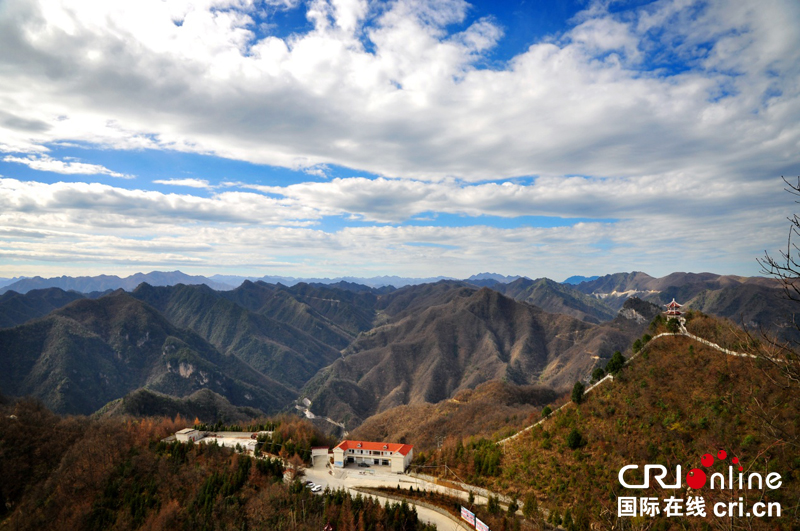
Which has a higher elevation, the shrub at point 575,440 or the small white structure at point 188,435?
the shrub at point 575,440

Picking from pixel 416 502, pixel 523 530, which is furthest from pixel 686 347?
pixel 416 502

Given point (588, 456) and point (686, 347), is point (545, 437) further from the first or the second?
point (686, 347)

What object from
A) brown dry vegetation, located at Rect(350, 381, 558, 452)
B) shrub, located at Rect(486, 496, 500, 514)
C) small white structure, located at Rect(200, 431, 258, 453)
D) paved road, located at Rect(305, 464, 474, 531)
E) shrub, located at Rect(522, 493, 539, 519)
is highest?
shrub, located at Rect(522, 493, 539, 519)

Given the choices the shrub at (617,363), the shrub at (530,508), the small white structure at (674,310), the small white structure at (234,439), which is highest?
the small white structure at (674,310)

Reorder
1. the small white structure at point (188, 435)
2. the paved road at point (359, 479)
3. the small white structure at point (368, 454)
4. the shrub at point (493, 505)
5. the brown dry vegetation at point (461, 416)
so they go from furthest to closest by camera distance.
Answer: the brown dry vegetation at point (461, 416) < the small white structure at point (188, 435) < the small white structure at point (368, 454) < the paved road at point (359, 479) < the shrub at point (493, 505)

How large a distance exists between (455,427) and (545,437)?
2016 inches

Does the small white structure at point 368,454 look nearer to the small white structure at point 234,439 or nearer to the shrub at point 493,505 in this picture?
the small white structure at point 234,439

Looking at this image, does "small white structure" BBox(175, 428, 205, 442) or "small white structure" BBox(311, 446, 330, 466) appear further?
"small white structure" BBox(175, 428, 205, 442)

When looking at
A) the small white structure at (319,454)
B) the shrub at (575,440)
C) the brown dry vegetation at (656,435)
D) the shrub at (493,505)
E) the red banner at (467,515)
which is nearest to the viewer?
the brown dry vegetation at (656,435)

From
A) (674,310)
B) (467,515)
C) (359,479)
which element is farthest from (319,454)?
(674,310)

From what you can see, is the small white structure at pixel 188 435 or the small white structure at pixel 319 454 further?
the small white structure at pixel 188 435

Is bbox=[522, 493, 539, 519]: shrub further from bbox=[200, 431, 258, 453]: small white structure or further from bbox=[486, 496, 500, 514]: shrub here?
bbox=[200, 431, 258, 453]: small white structure

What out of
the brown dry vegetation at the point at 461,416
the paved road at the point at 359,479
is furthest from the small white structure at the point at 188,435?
the brown dry vegetation at the point at 461,416

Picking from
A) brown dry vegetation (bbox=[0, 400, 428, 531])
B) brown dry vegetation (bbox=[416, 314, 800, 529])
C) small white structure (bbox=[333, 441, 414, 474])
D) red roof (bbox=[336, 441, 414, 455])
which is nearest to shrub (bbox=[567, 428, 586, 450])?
brown dry vegetation (bbox=[416, 314, 800, 529])
